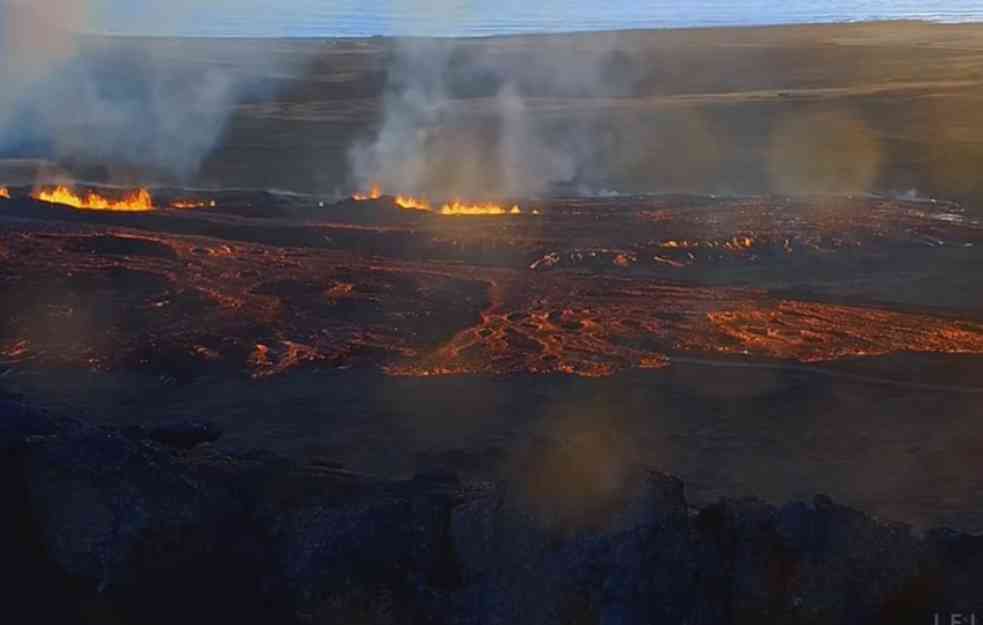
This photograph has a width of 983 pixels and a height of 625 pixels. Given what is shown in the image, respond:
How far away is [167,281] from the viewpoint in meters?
18.2

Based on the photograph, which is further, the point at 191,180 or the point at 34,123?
the point at 34,123

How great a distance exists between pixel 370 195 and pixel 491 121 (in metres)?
14.1

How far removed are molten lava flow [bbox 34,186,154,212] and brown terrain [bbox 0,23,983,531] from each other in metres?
0.20

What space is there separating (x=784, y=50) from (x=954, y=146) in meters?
26.7

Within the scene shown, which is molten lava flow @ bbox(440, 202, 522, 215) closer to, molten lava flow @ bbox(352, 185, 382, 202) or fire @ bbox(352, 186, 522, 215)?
fire @ bbox(352, 186, 522, 215)

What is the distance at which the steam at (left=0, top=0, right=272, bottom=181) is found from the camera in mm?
34844

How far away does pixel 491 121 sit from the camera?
40.3 metres

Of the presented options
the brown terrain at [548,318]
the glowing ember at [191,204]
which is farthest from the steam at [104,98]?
the glowing ember at [191,204]

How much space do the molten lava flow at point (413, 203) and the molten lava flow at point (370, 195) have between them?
1.49 feet

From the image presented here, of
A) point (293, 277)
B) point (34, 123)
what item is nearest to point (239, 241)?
point (293, 277)

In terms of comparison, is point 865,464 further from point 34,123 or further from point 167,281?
point 34,123

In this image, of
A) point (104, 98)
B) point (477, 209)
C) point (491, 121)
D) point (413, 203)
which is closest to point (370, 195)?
point (413, 203)

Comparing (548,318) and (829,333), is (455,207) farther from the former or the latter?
(829,333)

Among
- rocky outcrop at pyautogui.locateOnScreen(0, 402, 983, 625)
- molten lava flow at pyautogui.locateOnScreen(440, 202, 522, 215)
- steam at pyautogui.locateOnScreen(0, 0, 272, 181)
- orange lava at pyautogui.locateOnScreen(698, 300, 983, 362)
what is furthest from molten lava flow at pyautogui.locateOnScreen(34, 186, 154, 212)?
rocky outcrop at pyautogui.locateOnScreen(0, 402, 983, 625)
